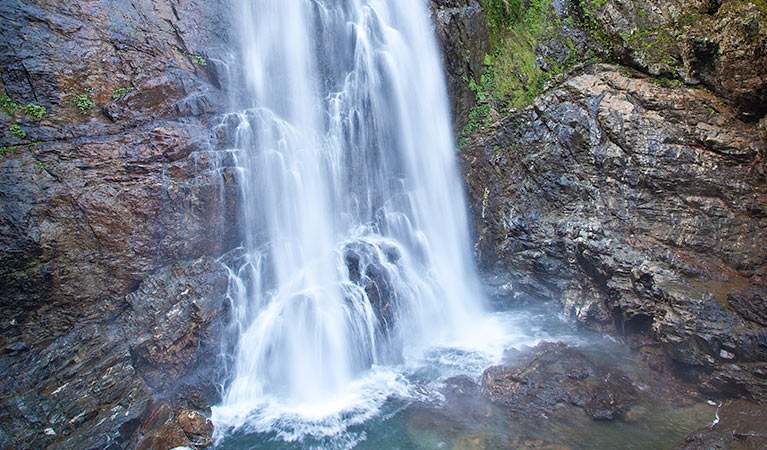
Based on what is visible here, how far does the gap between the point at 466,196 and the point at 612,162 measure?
14.0 ft

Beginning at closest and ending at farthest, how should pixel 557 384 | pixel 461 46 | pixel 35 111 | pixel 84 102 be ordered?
pixel 557 384 → pixel 35 111 → pixel 84 102 → pixel 461 46

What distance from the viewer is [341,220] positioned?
1185 cm

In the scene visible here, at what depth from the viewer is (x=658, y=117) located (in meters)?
9.58

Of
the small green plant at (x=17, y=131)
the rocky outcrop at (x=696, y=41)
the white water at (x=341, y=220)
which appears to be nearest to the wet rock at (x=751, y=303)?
the rocky outcrop at (x=696, y=41)

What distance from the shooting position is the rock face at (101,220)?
7863mm

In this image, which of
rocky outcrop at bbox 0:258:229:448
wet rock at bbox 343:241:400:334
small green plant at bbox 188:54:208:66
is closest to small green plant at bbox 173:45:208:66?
small green plant at bbox 188:54:208:66

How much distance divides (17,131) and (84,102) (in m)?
1.45

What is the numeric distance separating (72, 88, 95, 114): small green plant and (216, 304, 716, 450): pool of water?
8.04 metres

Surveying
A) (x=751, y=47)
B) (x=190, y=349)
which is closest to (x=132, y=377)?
(x=190, y=349)

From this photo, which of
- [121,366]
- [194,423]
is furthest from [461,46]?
[121,366]

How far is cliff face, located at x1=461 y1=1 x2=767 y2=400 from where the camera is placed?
26.4 ft

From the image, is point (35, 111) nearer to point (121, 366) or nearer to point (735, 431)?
point (121, 366)

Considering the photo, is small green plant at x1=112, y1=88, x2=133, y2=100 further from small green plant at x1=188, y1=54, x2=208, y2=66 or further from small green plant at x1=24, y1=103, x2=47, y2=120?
small green plant at x1=188, y1=54, x2=208, y2=66

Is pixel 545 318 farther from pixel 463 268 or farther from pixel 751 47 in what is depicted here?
pixel 751 47
